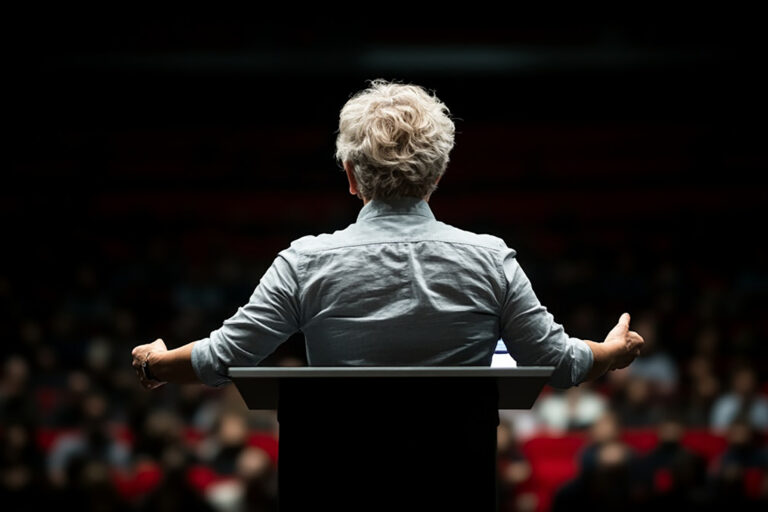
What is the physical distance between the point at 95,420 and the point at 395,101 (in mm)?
3238

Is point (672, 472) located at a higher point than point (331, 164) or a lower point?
lower

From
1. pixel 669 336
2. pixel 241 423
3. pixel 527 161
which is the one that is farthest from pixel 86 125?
pixel 669 336

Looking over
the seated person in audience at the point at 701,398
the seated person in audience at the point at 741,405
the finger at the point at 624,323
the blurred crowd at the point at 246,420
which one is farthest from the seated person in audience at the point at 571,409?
the finger at the point at 624,323

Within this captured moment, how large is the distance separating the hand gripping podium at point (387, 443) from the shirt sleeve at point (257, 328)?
0.16ft

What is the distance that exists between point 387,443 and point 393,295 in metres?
0.13

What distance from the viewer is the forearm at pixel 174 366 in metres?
0.87

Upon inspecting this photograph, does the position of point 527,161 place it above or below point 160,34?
below

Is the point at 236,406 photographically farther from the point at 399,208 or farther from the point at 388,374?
the point at 388,374

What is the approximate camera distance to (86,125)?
20.5 ft

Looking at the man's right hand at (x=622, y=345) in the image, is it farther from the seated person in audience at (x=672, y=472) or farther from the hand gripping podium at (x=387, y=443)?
the seated person in audience at (x=672, y=472)

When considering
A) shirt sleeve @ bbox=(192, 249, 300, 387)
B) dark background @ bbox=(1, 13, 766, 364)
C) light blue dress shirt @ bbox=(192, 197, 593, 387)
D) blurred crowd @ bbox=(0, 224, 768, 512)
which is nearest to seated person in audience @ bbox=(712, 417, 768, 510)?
blurred crowd @ bbox=(0, 224, 768, 512)

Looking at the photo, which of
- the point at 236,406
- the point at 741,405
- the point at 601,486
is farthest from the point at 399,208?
the point at 741,405

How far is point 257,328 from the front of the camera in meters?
0.85

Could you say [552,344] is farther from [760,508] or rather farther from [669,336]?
[669,336]
